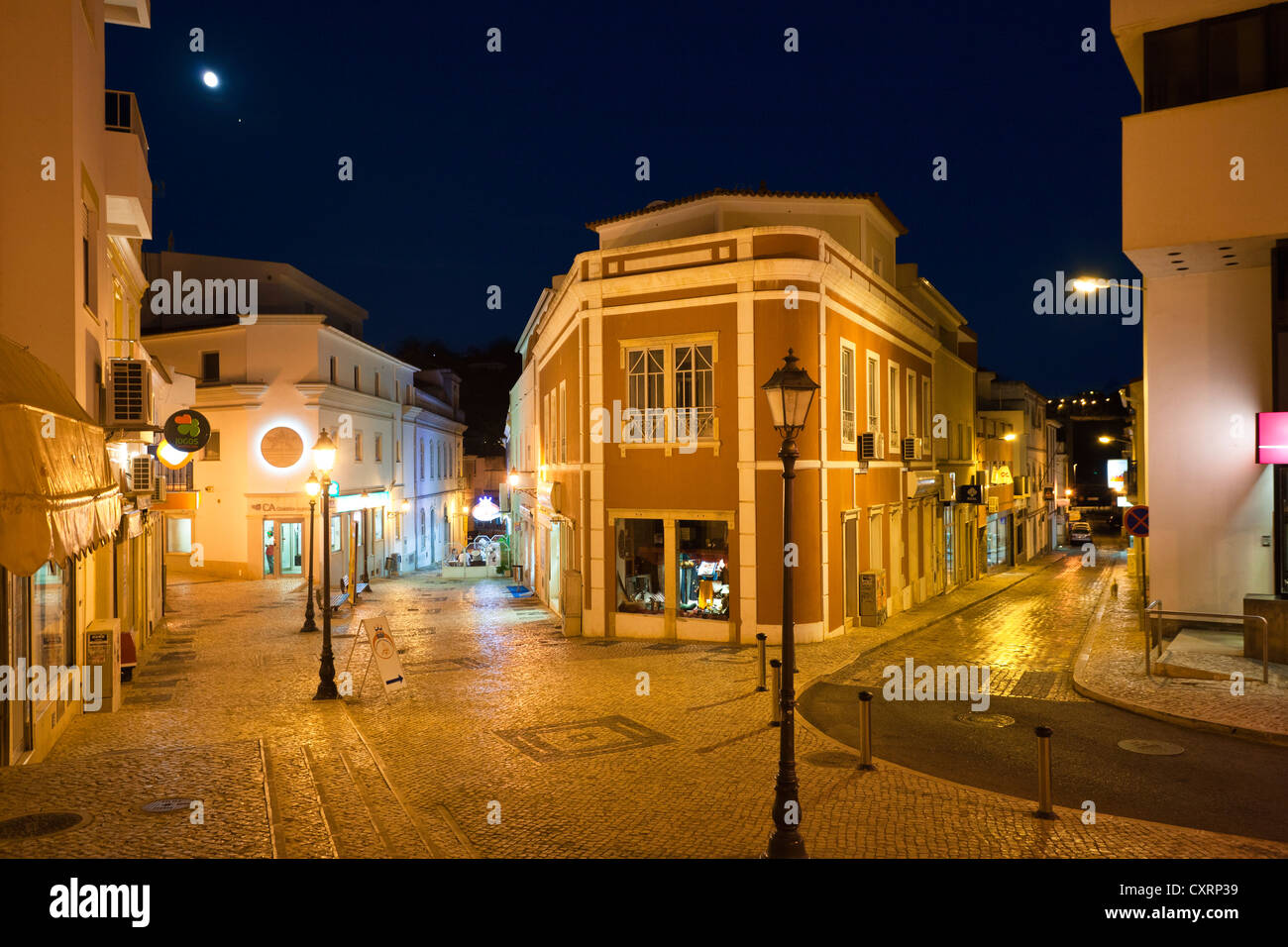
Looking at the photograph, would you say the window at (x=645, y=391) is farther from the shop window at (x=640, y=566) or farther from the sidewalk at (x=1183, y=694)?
the sidewalk at (x=1183, y=694)

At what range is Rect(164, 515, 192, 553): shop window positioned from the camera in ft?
118

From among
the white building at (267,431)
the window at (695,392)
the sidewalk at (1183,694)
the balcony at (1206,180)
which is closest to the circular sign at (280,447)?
the white building at (267,431)

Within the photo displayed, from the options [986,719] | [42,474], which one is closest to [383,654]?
[42,474]

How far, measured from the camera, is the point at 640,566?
67.2 feet

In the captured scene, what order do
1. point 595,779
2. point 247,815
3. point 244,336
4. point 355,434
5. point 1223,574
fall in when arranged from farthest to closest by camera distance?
point 355,434, point 244,336, point 1223,574, point 595,779, point 247,815

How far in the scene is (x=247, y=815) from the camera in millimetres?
9031

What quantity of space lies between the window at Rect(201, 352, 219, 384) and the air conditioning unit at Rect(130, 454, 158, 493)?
19051 millimetres

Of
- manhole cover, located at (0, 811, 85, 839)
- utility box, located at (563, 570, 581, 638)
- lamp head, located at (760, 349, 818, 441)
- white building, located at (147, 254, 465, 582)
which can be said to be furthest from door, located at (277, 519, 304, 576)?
lamp head, located at (760, 349, 818, 441)

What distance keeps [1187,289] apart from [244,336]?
3080 cm

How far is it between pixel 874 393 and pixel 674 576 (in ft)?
25.3

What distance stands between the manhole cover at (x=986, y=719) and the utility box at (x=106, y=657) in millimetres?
12530

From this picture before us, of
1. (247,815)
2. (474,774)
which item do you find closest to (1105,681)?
(474,774)

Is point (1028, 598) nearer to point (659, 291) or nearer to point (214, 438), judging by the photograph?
point (659, 291)

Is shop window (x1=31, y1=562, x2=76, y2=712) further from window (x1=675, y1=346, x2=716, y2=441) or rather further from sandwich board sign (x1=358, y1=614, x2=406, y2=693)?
window (x1=675, y1=346, x2=716, y2=441)
